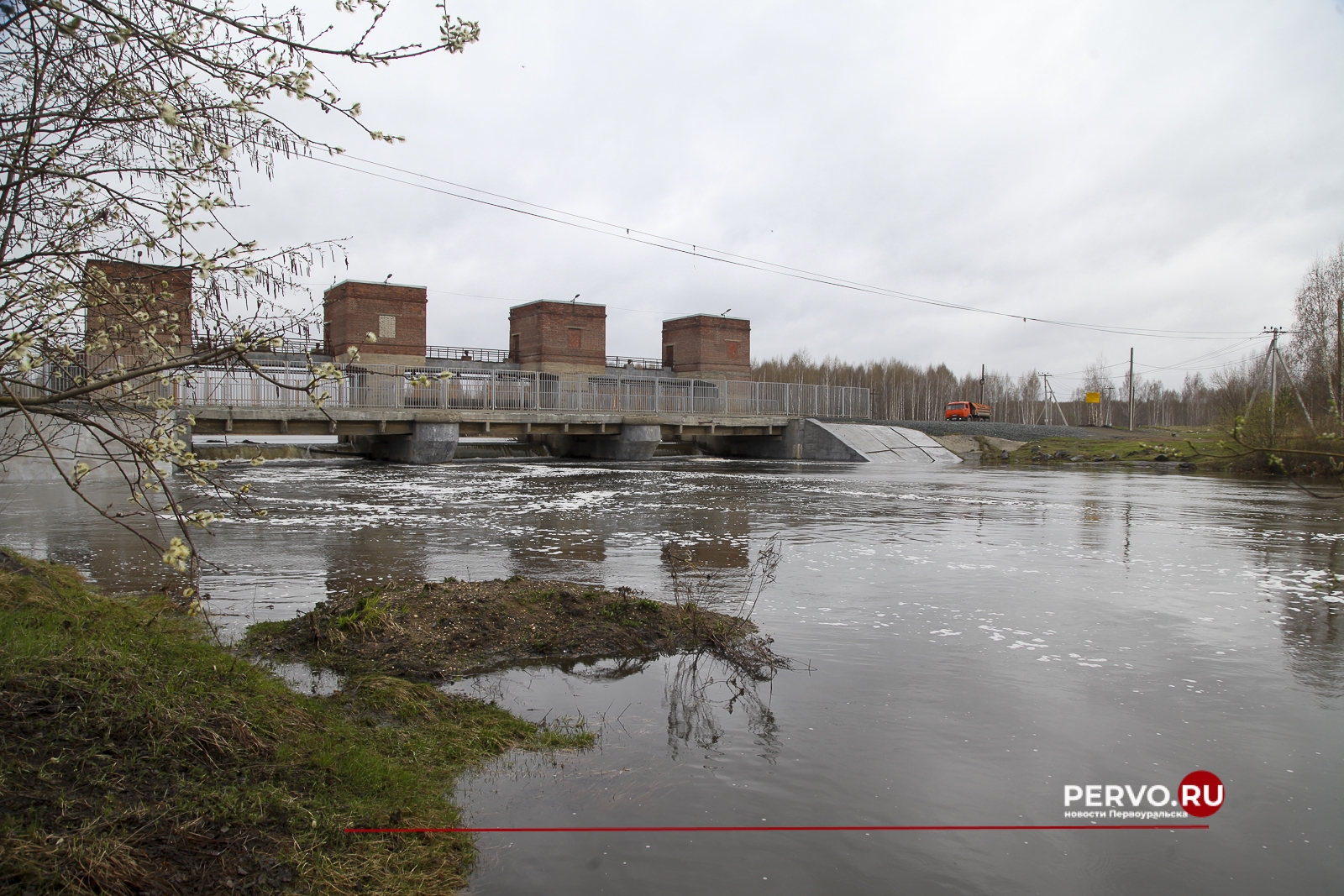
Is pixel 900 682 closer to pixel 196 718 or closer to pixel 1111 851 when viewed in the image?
pixel 1111 851

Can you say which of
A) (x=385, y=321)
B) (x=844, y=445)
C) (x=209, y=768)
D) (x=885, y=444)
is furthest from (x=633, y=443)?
(x=209, y=768)

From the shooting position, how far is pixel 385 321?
53688 mm

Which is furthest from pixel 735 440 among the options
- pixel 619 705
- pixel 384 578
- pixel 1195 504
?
pixel 619 705

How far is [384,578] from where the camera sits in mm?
9414

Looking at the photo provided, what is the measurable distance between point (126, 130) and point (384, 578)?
6083 millimetres

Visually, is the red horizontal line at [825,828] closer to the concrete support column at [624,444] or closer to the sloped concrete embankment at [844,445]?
the sloped concrete embankment at [844,445]

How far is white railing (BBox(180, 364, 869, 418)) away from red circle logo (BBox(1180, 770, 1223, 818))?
29790 millimetres

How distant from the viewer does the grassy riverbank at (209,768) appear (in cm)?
302

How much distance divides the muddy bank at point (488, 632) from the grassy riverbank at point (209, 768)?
2.42ft

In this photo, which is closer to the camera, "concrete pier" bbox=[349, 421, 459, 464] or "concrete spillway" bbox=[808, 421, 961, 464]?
"concrete pier" bbox=[349, 421, 459, 464]

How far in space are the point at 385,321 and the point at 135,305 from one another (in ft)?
171

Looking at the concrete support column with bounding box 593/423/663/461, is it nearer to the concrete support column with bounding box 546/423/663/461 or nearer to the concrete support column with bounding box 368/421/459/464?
the concrete support column with bounding box 546/423/663/461

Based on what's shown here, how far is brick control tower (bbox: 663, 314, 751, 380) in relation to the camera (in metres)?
65.1

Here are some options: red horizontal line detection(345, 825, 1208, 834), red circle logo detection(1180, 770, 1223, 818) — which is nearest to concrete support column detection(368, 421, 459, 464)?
red horizontal line detection(345, 825, 1208, 834)
